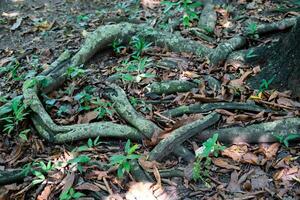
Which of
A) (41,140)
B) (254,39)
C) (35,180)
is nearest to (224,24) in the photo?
(254,39)

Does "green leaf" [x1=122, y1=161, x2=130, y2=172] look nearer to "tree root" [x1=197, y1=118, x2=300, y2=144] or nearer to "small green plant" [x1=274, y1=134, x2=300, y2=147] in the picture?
"tree root" [x1=197, y1=118, x2=300, y2=144]

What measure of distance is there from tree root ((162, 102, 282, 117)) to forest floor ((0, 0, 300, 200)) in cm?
4

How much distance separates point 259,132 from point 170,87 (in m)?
1.19

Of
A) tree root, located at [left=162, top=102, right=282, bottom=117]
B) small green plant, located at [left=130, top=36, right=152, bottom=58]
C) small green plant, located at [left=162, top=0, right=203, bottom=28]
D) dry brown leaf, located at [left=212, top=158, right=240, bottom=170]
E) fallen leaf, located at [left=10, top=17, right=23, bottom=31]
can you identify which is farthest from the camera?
fallen leaf, located at [left=10, top=17, right=23, bottom=31]

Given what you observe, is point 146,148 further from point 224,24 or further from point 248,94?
point 224,24

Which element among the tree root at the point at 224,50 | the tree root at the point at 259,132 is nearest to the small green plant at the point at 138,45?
the tree root at the point at 224,50

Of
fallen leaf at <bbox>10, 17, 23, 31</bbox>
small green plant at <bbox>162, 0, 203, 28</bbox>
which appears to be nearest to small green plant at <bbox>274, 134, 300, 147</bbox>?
small green plant at <bbox>162, 0, 203, 28</bbox>

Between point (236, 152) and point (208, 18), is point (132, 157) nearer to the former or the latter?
point (236, 152)

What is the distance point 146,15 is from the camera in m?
6.61

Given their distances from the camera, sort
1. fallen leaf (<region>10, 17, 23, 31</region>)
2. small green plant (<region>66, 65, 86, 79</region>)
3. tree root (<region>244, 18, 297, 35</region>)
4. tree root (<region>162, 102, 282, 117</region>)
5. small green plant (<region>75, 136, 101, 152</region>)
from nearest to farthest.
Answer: small green plant (<region>75, 136, 101, 152</region>) < tree root (<region>162, 102, 282, 117</region>) < small green plant (<region>66, 65, 86, 79</region>) < tree root (<region>244, 18, 297, 35</region>) < fallen leaf (<region>10, 17, 23, 31</region>)

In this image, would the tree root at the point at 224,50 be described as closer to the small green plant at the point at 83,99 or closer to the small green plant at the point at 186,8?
the small green plant at the point at 186,8

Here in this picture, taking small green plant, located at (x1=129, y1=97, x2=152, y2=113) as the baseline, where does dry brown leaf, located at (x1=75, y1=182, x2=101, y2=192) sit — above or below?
below

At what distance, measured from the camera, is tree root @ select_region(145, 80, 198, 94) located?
452cm

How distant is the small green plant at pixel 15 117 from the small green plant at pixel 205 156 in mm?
1768
